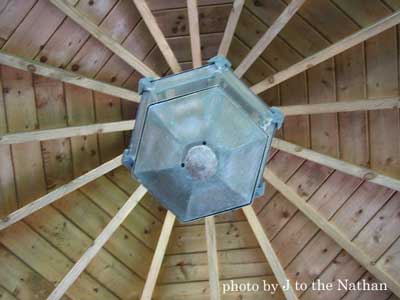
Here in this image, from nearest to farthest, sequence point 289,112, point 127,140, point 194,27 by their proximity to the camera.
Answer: point 194,27 < point 289,112 < point 127,140

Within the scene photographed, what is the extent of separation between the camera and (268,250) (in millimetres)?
6445

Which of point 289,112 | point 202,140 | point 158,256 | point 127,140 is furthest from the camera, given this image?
point 127,140

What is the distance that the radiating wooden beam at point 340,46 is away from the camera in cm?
576

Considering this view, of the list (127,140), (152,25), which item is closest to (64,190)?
(127,140)

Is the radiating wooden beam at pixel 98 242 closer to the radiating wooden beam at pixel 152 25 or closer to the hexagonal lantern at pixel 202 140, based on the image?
the hexagonal lantern at pixel 202 140

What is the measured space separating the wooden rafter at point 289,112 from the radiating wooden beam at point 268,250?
115cm

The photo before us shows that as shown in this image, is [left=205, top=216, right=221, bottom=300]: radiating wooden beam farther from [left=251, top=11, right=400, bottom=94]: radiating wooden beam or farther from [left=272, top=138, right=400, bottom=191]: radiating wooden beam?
[left=251, top=11, right=400, bottom=94]: radiating wooden beam

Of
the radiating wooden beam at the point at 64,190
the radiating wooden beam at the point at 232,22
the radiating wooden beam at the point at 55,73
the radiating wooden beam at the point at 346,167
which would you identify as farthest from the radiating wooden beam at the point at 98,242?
the radiating wooden beam at the point at 232,22

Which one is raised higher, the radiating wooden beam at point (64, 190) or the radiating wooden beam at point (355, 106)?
the radiating wooden beam at point (355, 106)

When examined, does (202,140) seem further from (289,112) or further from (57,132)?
(57,132)

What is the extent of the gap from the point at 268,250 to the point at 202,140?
1.94 m

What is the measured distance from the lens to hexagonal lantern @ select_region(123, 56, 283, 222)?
5.05 m

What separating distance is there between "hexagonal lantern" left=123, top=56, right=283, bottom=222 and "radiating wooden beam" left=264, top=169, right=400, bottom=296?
107cm

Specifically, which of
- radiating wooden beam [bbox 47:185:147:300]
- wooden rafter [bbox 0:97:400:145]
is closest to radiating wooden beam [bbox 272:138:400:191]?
wooden rafter [bbox 0:97:400:145]
